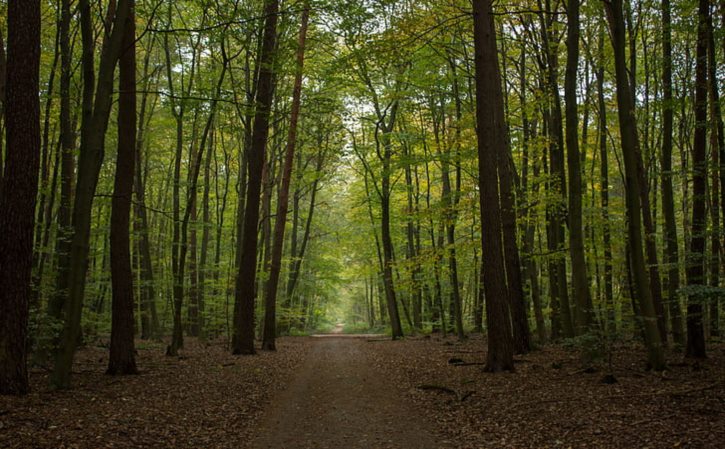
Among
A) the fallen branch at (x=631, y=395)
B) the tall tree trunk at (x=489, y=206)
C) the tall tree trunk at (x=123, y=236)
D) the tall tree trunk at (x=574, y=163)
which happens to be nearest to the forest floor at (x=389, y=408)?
the fallen branch at (x=631, y=395)

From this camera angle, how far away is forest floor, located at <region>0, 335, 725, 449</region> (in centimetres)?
589

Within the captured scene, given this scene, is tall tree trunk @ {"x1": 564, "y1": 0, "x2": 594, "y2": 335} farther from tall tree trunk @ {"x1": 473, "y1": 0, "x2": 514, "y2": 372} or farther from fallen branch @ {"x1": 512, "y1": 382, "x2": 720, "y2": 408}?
fallen branch @ {"x1": 512, "y1": 382, "x2": 720, "y2": 408}

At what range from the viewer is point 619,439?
18.2ft

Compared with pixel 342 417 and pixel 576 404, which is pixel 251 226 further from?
pixel 576 404

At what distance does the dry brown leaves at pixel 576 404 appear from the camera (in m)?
5.70

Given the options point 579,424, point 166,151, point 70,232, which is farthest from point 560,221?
point 166,151

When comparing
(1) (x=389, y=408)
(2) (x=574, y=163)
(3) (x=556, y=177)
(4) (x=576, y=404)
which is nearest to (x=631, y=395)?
(4) (x=576, y=404)

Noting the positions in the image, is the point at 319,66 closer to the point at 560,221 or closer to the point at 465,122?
the point at 465,122

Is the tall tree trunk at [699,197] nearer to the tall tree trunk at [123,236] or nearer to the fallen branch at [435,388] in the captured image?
the fallen branch at [435,388]

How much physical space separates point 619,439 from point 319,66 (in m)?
18.2

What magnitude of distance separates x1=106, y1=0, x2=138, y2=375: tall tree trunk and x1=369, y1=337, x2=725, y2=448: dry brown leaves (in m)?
6.08

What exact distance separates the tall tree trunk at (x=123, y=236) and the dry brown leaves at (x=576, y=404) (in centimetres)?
608

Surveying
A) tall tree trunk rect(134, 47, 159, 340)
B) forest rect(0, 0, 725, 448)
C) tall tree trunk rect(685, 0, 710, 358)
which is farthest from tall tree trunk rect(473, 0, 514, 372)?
tall tree trunk rect(134, 47, 159, 340)

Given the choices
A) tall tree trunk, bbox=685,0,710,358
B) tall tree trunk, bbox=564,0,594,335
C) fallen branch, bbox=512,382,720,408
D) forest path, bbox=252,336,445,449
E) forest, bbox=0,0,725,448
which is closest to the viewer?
forest path, bbox=252,336,445,449
